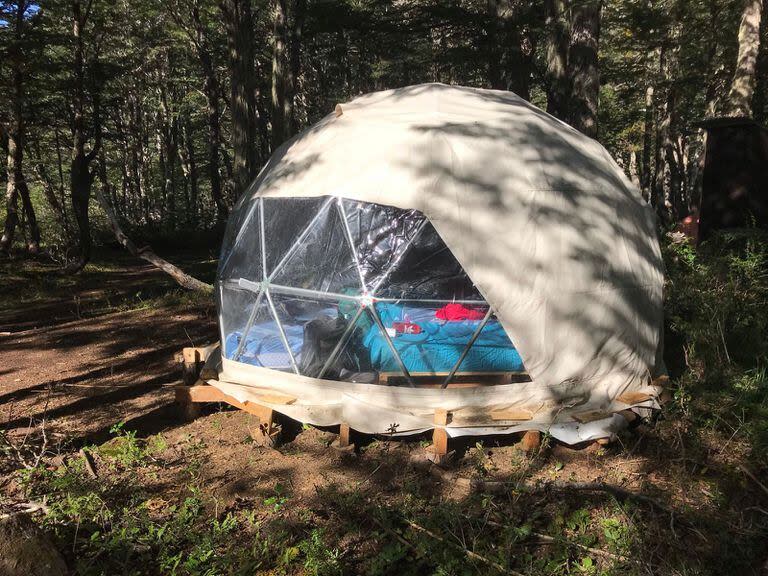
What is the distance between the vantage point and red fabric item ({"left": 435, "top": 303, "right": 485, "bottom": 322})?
4.54 metres

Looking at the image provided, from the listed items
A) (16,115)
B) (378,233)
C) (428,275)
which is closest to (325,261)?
(378,233)

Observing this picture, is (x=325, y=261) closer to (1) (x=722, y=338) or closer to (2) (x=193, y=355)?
(2) (x=193, y=355)

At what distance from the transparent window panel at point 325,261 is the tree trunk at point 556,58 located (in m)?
6.09

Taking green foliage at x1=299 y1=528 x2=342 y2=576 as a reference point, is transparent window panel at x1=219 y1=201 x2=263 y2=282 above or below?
above

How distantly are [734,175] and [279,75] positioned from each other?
9.12 meters

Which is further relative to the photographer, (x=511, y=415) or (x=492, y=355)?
(x=492, y=355)

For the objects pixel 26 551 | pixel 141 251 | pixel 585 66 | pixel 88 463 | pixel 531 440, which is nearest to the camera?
pixel 26 551

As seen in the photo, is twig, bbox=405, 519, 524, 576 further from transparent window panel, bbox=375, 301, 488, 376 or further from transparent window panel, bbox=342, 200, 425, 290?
transparent window panel, bbox=342, 200, 425, 290

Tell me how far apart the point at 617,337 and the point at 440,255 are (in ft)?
5.52

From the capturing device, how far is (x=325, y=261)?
185 inches

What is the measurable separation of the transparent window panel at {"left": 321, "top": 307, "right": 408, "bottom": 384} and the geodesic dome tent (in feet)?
0.04

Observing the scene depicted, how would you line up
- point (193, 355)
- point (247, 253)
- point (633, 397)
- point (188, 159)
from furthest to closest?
point (188, 159) → point (193, 355) → point (247, 253) → point (633, 397)

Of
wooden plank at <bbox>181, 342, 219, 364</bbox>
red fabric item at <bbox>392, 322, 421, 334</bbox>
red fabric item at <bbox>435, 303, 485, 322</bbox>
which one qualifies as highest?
red fabric item at <bbox>435, 303, 485, 322</bbox>

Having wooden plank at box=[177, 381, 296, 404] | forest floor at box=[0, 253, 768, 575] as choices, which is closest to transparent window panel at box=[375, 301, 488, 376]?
forest floor at box=[0, 253, 768, 575]
